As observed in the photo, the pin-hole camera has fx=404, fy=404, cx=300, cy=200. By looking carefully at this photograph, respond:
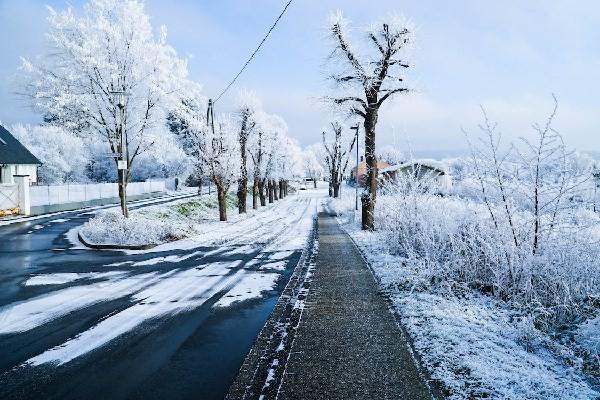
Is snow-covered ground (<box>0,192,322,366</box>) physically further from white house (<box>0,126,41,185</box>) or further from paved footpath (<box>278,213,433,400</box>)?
white house (<box>0,126,41,185</box>)

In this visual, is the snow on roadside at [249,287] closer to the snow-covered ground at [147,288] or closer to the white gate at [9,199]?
the snow-covered ground at [147,288]

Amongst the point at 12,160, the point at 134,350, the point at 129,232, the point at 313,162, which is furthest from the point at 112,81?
the point at 313,162

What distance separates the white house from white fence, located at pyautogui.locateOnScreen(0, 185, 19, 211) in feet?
59.3

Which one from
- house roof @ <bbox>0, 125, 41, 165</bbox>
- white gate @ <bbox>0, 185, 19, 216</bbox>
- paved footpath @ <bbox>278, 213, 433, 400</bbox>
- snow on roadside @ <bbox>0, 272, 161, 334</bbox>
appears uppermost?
house roof @ <bbox>0, 125, 41, 165</bbox>

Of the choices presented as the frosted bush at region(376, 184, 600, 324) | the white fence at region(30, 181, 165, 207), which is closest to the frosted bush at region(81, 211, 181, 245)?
the frosted bush at region(376, 184, 600, 324)

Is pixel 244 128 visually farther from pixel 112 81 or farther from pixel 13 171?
pixel 13 171

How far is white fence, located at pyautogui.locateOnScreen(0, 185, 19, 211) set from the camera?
22.1 m

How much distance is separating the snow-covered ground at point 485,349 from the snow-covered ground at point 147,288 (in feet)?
10.8

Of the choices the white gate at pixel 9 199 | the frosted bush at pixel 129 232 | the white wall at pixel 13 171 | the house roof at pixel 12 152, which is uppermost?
the house roof at pixel 12 152

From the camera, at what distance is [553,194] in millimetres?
7207

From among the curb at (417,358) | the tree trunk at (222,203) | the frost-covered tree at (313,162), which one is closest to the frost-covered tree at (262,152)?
the tree trunk at (222,203)

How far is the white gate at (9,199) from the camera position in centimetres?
2206

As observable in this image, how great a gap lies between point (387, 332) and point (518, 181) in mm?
4105

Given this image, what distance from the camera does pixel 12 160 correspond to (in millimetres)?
40188
